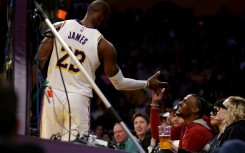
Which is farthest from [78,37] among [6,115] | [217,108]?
[6,115]

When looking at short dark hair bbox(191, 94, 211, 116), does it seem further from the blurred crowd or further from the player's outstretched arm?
the blurred crowd

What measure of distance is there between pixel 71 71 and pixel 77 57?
13 cm

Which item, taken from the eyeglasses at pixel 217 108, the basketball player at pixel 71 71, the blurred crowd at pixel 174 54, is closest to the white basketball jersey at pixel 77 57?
the basketball player at pixel 71 71

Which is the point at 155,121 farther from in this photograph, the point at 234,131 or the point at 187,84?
the point at 187,84

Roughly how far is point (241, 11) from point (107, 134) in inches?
204

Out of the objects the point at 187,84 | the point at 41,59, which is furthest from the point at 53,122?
the point at 187,84

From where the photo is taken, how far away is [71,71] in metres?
5.44

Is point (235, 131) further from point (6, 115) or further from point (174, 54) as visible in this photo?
point (174, 54)

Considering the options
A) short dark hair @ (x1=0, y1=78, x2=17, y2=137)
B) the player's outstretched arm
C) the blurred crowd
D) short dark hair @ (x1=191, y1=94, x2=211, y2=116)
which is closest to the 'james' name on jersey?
the player's outstretched arm

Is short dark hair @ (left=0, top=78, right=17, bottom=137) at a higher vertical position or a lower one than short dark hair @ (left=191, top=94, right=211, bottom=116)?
higher

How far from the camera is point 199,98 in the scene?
20.9 ft

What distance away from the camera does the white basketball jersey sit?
214 inches

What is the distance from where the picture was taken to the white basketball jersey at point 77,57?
214 inches

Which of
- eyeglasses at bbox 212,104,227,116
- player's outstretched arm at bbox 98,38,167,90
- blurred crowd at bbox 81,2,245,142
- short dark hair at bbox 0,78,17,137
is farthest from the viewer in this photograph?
blurred crowd at bbox 81,2,245,142
